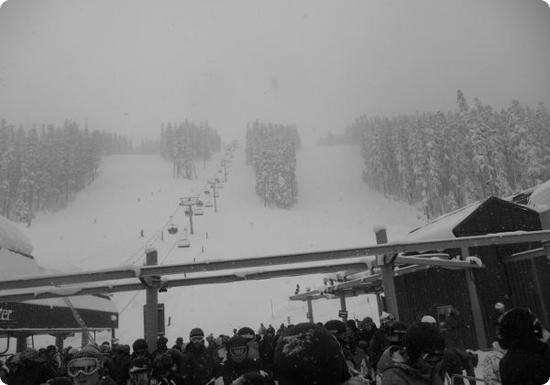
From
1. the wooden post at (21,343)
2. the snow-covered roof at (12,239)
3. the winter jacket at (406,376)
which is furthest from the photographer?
the snow-covered roof at (12,239)

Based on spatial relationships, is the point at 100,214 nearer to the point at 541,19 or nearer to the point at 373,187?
the point at 373,187

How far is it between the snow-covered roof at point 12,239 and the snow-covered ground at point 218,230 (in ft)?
31.8

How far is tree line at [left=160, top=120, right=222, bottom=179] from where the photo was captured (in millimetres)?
95562

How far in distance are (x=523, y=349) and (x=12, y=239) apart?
55.5 feet

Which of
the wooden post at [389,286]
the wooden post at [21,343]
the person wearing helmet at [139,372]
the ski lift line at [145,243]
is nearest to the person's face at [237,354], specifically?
the person wearing helmet at [139,372]

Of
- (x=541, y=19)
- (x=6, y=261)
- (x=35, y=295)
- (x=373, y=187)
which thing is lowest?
(x=35, y=295)

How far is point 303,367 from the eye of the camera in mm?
1605

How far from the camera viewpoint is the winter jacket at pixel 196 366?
231 inches

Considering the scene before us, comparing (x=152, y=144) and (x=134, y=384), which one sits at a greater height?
(x=152, y=144)

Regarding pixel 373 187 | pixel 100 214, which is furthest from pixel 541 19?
pixel 373 187

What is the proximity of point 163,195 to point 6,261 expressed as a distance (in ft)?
208

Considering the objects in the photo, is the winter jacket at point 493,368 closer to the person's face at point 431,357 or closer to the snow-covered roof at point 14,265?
the person's face at point 431,357

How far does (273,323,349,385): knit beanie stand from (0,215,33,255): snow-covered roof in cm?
1570

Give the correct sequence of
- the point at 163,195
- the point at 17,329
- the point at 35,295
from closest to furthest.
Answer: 1. the point at 35,295
2. the point at 17,329
3. the point at 163,195
